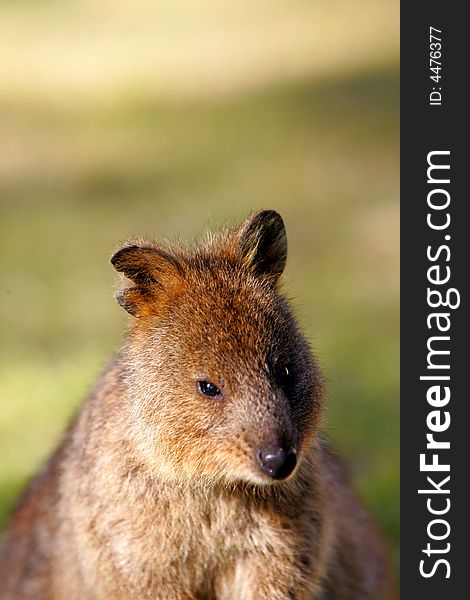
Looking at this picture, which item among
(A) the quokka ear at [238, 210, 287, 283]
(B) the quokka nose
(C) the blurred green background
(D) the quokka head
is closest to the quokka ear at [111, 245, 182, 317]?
(D) the quokka head

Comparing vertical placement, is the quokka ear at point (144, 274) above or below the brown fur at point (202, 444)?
above

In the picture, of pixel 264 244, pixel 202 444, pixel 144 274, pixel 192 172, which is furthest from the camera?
pixel 192 172

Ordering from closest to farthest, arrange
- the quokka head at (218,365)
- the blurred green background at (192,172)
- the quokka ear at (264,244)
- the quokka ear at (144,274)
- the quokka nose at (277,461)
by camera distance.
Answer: the quokka nose at (277,461)
the quokka head at (218,365)
the quokka ear at (144,274)
the quokka ear at (264,244)
the blurred green background at (192,172)

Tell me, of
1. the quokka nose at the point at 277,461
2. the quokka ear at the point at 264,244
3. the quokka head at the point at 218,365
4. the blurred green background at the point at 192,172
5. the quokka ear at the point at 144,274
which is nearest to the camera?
the quokka nose at the point at 277,461

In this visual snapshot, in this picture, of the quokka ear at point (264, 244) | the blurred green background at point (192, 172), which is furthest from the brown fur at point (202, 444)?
the blurred green background at point (192, 172)

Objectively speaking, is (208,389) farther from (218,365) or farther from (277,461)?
(277,461)

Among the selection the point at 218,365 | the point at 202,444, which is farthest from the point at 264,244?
the point at 202,444

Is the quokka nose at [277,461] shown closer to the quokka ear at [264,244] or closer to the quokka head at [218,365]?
the quokka head at [218,365]
